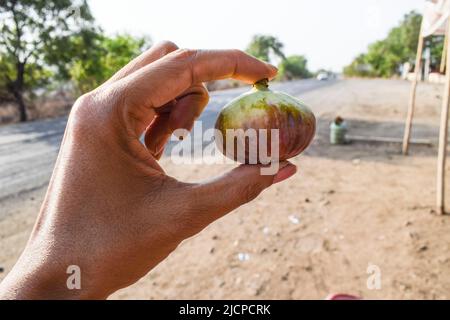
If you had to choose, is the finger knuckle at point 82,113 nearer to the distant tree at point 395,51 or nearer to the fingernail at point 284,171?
the fingernail at point 284,171

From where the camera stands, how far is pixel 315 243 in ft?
14.0

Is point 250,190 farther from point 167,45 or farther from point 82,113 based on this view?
point 167,45

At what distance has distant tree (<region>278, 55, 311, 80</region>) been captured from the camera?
264 ft

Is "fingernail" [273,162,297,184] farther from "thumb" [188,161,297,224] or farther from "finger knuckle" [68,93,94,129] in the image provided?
"finger knuckle" [68,93,94,129]

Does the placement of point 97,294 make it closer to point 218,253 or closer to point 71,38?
point 218,253

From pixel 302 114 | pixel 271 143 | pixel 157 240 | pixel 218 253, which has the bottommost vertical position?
pixel 218 253

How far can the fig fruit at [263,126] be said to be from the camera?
1590 millimetres

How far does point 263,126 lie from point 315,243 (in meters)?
3.02

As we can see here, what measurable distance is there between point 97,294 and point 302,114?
43.5 inches

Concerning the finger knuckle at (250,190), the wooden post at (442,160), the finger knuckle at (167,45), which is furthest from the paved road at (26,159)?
the wooden post at (442,160)

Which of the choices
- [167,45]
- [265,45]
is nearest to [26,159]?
[167,45]

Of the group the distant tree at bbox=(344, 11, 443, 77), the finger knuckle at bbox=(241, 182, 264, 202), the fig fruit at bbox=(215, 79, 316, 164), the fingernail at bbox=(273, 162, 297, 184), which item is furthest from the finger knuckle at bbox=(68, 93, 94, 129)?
the distant tree at bbox=(344, 11, 443, 77)
